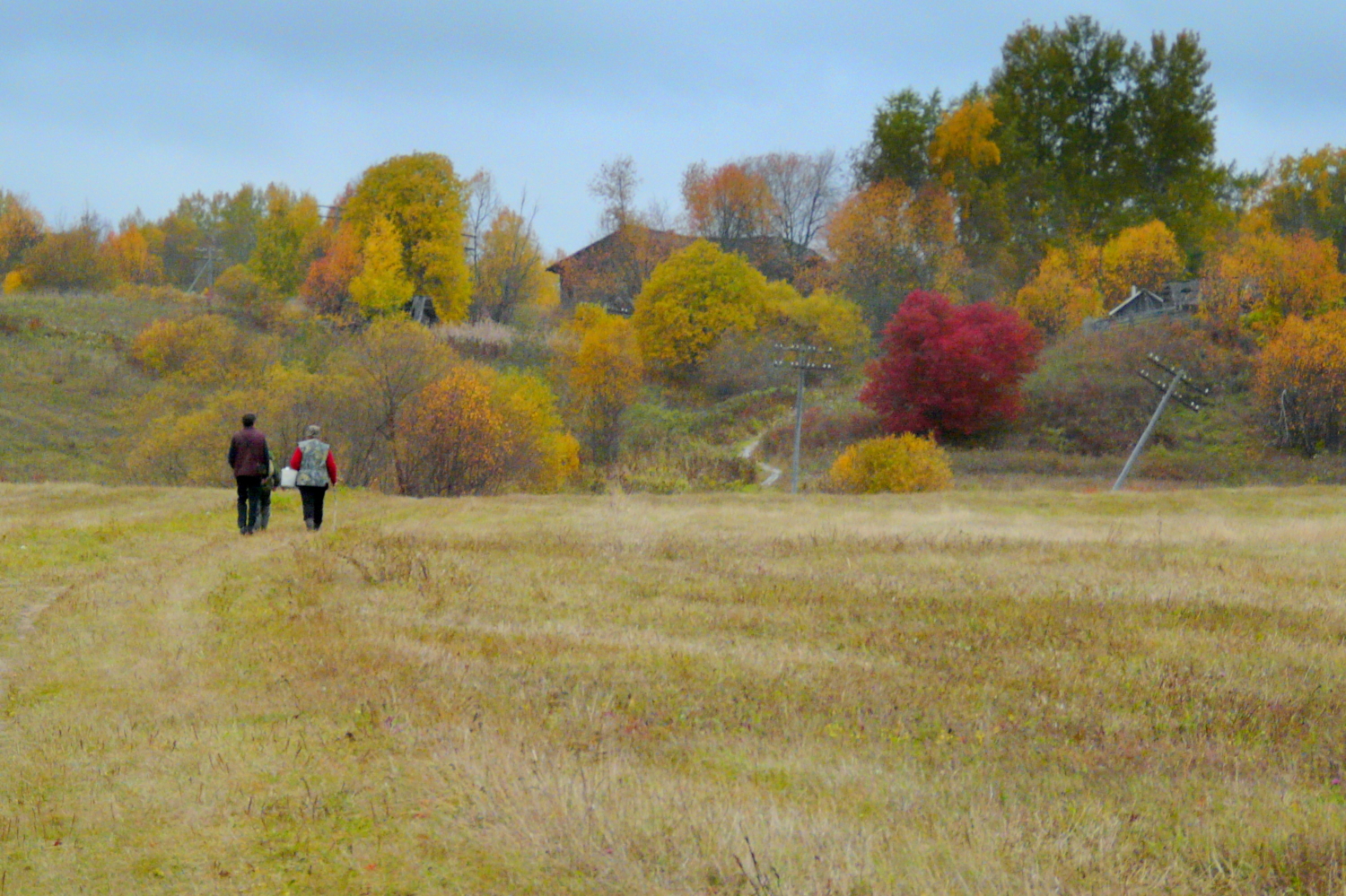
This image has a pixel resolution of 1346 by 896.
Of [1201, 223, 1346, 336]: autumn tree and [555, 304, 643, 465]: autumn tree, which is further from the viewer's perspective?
[555, 304, 643, 465]: autumn tree

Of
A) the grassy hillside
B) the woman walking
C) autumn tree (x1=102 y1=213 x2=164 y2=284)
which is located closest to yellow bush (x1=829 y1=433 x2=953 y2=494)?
the woman walking

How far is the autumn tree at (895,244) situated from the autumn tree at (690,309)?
31.9 ft

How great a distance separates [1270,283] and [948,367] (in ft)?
64.8

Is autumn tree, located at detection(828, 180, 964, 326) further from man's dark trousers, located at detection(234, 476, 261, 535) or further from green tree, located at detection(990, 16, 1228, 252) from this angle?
man's dark trousers, located at detection(234, 476, 261, 535)

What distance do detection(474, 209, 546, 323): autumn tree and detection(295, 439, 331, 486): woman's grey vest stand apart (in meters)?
67.8

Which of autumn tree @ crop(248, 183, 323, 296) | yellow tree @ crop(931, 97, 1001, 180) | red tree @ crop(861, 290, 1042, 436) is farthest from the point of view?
autumn tree @ crop(248, 183, 323, 296)

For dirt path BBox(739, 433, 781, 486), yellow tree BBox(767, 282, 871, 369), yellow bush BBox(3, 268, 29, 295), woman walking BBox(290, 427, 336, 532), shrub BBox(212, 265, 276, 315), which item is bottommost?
dirt path BBox(739, 433, 781, 486)

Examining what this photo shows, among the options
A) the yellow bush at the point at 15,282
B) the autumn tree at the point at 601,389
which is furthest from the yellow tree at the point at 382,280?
the yellow bush at the point at 15,282

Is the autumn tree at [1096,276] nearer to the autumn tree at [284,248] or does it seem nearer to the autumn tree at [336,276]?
the autumn tree at [336,276]

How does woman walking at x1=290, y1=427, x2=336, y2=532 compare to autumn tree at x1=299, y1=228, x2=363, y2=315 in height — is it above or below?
below

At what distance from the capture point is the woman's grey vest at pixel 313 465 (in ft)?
61.0

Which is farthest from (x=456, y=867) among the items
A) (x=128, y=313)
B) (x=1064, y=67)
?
(x=1064, y=67)

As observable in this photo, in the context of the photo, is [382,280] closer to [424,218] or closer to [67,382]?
[424,218]

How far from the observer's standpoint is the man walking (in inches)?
737
